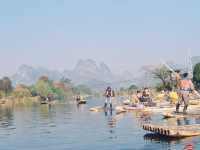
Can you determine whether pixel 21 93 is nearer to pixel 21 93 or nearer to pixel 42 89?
pixel 21 93

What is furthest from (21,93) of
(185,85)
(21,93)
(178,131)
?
(178,131)

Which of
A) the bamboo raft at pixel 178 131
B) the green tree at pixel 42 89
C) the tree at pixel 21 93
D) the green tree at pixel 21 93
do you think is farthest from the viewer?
the green tree at pixel 42 89

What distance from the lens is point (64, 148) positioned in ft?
84.3

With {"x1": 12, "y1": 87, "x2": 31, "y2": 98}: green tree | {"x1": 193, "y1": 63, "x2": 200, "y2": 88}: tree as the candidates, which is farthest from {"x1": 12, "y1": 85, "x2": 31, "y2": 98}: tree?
{"x1": 193, "y1": 63, "x2": 200, "y2": 88}: tree

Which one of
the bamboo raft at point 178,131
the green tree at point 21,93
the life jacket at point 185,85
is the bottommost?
the bamboo raft at point 178,131

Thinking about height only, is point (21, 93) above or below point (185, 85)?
above

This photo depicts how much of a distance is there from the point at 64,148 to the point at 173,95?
27203 mm

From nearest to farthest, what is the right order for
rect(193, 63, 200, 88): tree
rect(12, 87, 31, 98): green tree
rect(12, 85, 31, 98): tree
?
rect(193, 63, 200, 88): tree → rect(12, 87, 31, 98): green tree → rect(12, 85, 31, 98): tree

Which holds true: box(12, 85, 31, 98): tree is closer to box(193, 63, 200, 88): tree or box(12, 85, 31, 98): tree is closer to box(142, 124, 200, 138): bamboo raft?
box(193, 63, 200, 88): tree

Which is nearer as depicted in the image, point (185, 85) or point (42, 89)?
point (185, 85)

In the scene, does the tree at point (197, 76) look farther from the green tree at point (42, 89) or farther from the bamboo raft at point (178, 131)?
the green tree at point (42, 89)

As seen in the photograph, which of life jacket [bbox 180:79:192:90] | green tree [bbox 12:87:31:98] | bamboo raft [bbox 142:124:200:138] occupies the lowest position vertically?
bamboo raft [bbox 142:124:200:138]

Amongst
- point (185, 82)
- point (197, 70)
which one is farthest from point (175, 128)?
point (197, 70)

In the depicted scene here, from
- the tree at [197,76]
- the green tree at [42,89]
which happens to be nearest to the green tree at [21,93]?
the green tree at [42,89]
